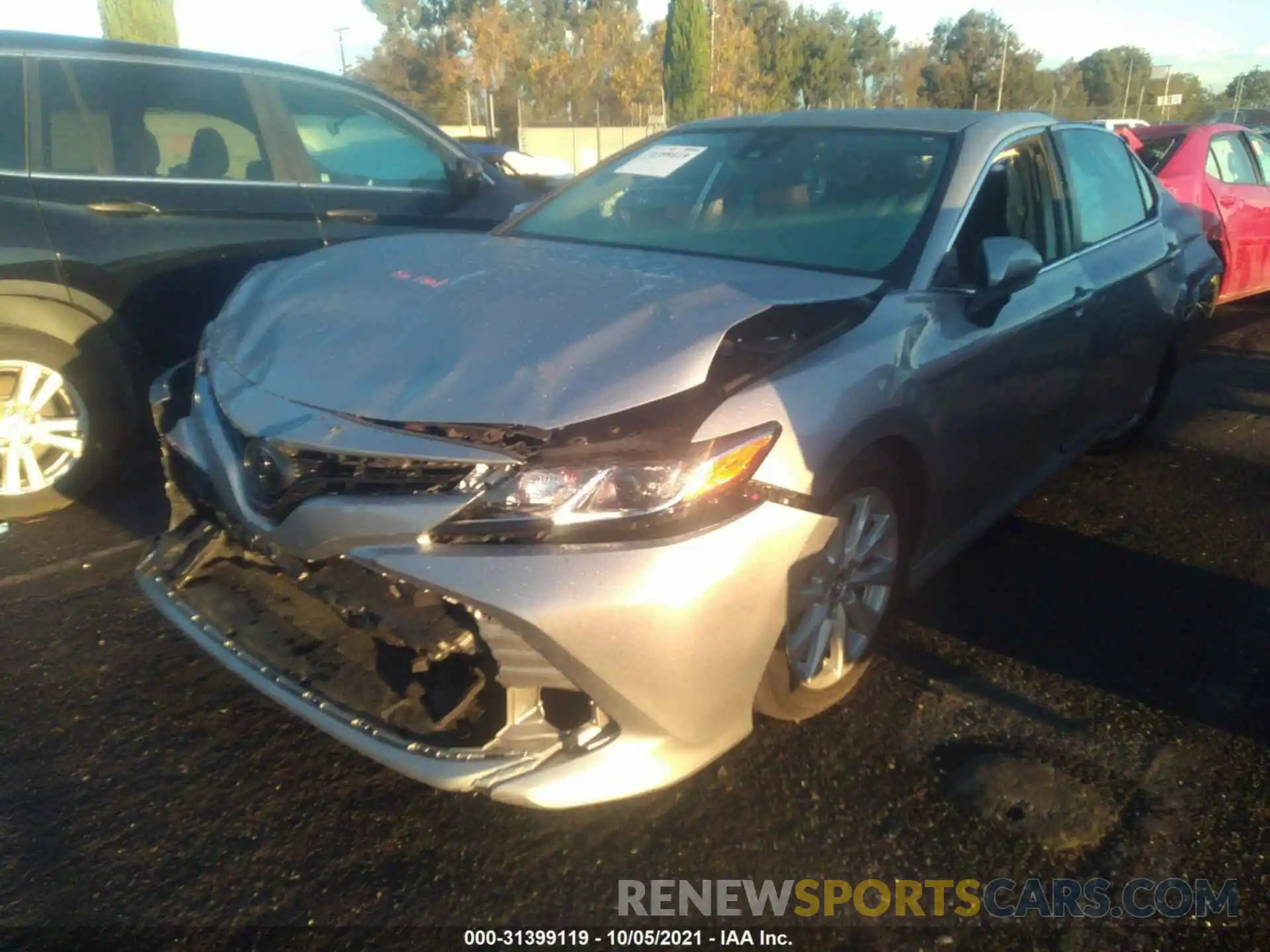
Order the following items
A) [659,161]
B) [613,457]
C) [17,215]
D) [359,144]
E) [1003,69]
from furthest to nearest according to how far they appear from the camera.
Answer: [1003,69] < [359,144] < [659,161] < [17,215] < [613,457]

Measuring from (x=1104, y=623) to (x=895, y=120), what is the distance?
1893 millimetres

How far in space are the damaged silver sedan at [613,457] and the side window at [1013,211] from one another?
0.05 feet

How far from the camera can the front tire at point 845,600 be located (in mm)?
2592

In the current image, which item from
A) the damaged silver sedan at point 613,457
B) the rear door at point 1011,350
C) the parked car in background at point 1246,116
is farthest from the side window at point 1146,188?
the parked car in background at point 1246,116

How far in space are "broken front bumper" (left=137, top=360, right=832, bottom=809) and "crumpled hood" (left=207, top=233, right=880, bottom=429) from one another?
22cm

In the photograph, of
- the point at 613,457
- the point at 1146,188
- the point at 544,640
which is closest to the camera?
the point at 544,640

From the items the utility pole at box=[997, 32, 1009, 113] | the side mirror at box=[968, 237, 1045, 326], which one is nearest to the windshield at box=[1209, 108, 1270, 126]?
the utility pole at box=[997, 32, 1009, 113]

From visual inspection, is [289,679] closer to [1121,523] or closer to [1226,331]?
[1121,523]

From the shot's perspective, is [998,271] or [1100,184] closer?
[998,271]

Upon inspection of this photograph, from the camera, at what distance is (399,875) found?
2.33 m

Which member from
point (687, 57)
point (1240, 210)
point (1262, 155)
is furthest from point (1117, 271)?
point (687, 57)

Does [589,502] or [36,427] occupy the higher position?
[589,502]

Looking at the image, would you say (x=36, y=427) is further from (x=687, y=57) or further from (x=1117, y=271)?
(x=687, y=57)

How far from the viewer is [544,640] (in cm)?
212
